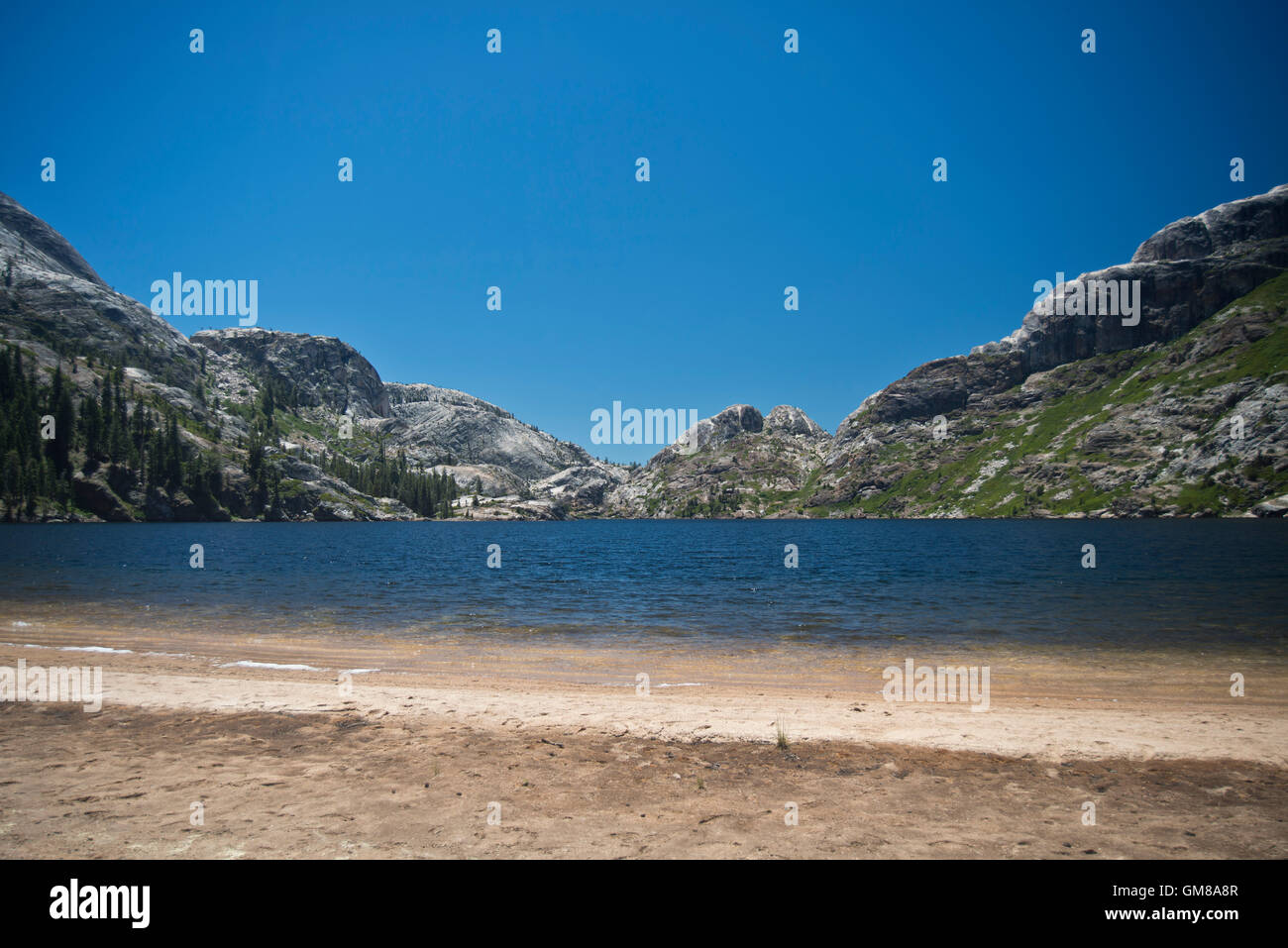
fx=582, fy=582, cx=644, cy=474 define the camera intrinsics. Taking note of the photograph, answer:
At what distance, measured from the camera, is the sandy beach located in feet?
29.2

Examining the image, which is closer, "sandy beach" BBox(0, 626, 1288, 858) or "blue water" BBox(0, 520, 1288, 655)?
"sandy beach" BBox(0, 626, 1288, 858)

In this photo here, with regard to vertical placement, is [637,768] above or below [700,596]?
above

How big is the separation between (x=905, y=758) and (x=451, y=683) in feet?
52.6

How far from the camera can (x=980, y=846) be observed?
8.75 m

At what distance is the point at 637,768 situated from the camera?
12.4 meters

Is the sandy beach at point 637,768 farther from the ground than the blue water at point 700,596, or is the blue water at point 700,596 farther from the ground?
the sandy beach at point 637,768

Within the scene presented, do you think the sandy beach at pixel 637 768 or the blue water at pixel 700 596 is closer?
the sandy beach at pixel 637 768

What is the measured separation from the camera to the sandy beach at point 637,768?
29.2 ft

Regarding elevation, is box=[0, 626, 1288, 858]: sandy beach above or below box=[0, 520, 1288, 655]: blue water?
above

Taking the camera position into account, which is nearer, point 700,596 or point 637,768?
point 637,768
